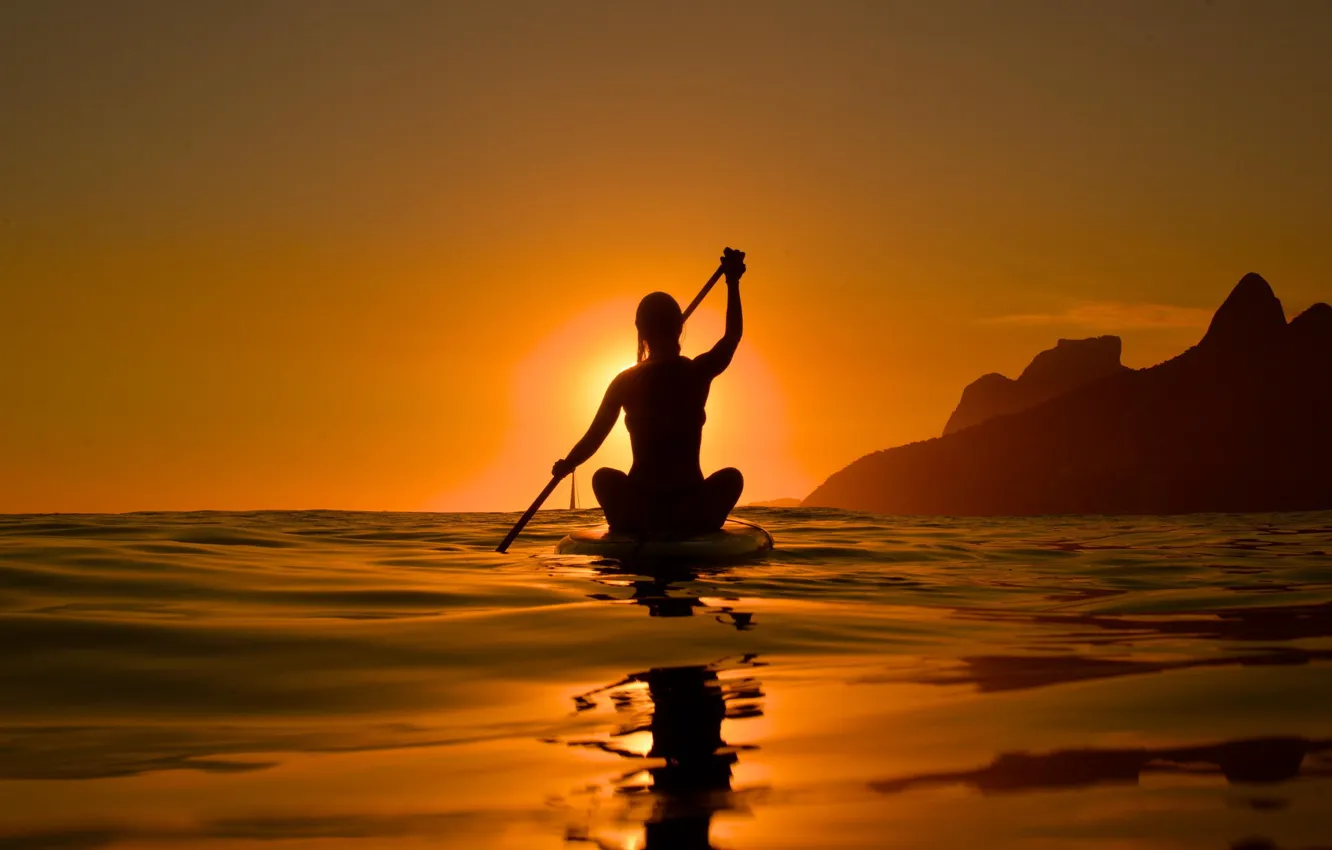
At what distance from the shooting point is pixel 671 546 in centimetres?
904

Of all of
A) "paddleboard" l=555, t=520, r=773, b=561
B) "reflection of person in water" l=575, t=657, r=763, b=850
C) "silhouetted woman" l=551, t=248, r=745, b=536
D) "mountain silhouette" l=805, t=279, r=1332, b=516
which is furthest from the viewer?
"mountain silhouette" l=805, t=279, r=1332, b=516

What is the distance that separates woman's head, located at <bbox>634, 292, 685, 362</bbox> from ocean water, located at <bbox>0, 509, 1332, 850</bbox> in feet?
8.86

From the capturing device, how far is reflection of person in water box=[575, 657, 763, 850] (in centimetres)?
219

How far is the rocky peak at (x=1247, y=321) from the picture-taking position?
170m

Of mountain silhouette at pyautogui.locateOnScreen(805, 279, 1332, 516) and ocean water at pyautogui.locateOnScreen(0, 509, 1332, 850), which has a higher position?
mountain silhouette at pyautogui.locateOnScreen(805, 279, 1332, 516)

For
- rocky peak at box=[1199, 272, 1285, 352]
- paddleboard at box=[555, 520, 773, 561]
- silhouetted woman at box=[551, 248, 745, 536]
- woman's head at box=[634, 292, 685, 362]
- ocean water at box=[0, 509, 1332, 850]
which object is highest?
rocky peak at box=[1199, 272, 1285, 352]

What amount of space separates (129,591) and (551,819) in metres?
5.61

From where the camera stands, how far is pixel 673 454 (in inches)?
368

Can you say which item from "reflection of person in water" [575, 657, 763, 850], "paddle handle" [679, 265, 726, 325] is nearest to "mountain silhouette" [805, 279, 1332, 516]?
"paddle handle" [679, 265, 726, 325]

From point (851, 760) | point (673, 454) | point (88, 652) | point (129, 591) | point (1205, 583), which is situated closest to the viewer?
point (851, 760)

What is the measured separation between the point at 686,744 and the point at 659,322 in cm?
673

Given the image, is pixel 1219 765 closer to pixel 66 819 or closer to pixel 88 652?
pixel 66 819

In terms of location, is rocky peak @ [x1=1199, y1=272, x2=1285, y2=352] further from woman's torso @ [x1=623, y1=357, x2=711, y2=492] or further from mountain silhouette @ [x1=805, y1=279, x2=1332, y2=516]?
woman's torso @ [x1=623, y1=357, x2=711, y2=492]

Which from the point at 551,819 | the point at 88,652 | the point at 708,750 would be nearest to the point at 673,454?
the point at 88,652
